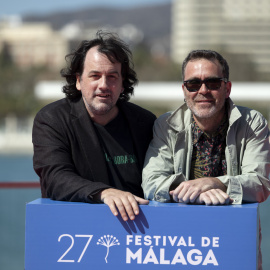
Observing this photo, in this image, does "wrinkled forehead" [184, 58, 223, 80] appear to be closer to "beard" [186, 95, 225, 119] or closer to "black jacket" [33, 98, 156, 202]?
"beard" [186, 95, 225, 119]

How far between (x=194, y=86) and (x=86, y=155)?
0.51 meters

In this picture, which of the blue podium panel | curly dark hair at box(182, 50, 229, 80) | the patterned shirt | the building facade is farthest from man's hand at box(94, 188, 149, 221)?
the building facade

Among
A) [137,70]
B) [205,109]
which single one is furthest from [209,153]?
[137,70]

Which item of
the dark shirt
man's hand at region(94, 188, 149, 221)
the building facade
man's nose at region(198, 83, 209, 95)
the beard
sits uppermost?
the building facade

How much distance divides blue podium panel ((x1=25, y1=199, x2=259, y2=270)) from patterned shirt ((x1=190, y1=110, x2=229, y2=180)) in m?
0.43

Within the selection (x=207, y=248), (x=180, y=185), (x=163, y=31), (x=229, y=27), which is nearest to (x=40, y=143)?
(x=180, y=185)

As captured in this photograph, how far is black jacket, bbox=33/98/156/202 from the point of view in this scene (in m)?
2.38

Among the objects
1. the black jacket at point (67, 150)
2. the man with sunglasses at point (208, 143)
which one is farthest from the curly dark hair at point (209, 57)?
the black jacket at point (67, 150)

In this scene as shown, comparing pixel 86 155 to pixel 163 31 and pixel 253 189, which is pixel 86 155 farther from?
pixel 163 31

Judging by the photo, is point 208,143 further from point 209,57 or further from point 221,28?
point 221,28

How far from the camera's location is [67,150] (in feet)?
8.22

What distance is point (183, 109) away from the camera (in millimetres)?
2699

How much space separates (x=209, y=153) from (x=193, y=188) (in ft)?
1.15

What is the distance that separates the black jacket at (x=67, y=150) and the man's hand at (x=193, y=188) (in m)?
0.31
